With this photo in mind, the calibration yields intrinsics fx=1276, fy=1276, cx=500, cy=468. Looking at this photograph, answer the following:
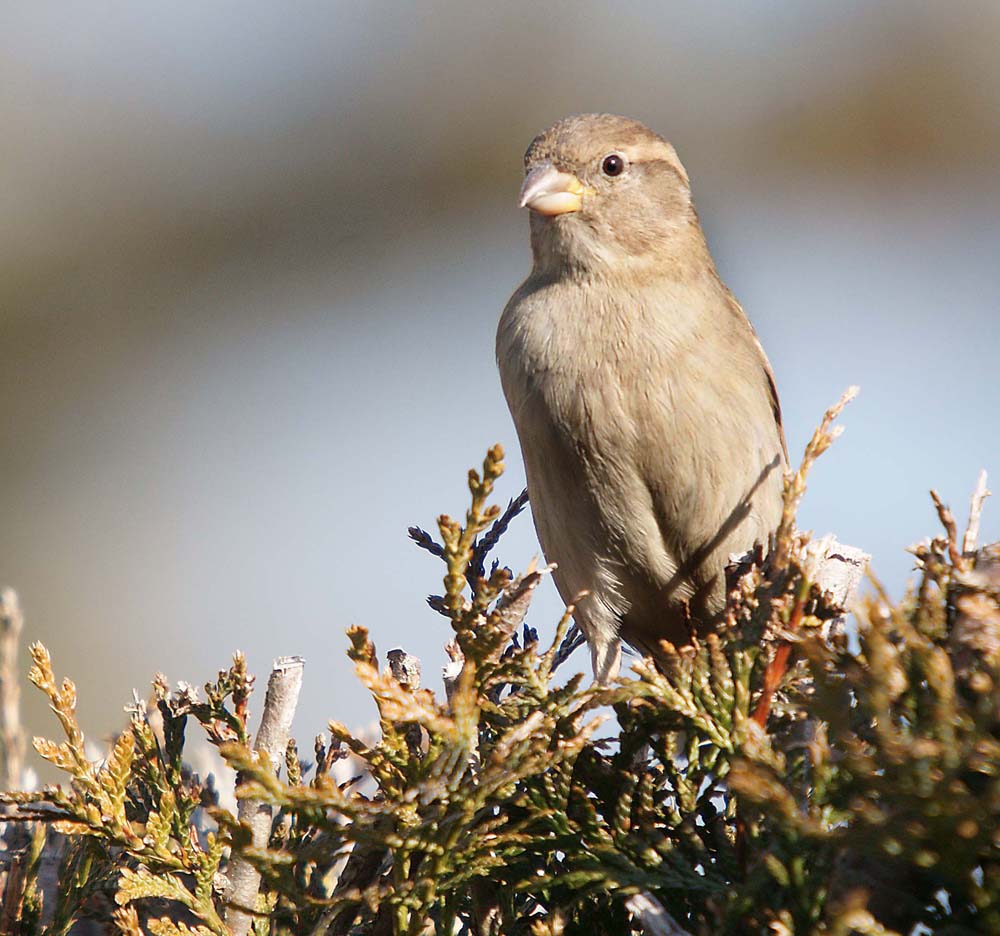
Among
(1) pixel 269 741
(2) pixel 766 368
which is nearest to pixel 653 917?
(1) pixel 269 741

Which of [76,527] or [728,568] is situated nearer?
[728,568]

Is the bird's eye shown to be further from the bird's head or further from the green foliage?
the green foliage

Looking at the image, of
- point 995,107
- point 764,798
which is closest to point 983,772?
point 764,798

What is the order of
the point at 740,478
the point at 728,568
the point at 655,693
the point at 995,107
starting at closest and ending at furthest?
1. the point at 655,693
2. the point at 728,568
3. the point at 740,478
4. the point at 995,107

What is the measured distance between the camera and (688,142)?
588cm

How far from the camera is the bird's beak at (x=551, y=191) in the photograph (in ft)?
9.49

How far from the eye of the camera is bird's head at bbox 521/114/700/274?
9.55 feet

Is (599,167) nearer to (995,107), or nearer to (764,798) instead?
(764,798)

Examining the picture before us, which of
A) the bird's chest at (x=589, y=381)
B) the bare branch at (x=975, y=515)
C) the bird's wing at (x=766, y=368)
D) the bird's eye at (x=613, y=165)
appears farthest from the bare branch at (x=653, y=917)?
the bird's eye at (x=613, y=165)

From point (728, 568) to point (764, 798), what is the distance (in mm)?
805

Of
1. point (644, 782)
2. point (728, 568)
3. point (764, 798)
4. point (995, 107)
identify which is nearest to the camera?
point (764, 798)

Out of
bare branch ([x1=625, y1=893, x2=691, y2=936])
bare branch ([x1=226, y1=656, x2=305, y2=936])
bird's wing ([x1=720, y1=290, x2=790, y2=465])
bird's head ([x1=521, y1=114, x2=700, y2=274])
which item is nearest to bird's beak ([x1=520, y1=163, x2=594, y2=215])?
bird's head ([x1=521, y1=114, x2=700, y2=274])

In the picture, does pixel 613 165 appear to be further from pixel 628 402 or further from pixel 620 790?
pixel 620 790

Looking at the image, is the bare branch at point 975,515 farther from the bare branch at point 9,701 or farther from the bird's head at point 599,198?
the bare branch at point 9,701
